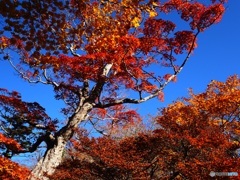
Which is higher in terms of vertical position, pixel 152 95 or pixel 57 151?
pixel 152 95

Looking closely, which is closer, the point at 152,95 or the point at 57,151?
the point at 57,151

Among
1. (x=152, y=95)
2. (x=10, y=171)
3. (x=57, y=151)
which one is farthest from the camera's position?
(x=152, y=95)

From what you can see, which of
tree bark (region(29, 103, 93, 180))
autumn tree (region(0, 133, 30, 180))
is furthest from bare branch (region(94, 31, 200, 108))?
autumn tree (region(0, 133, 30, 180))

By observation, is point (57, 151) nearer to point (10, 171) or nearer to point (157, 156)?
point (10, 171)

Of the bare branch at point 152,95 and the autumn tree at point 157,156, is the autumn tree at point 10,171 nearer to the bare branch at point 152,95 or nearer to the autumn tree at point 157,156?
the autumn tree at point 157,156

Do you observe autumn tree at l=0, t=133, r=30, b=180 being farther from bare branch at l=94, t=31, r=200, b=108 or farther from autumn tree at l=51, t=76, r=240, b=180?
bare branch at l=94, t=31, r=200, b=108

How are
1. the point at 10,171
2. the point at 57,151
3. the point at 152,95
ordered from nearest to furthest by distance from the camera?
the point at 10,171 → the point at 57,151 → the point at 152,95

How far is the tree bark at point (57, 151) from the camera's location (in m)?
12.0

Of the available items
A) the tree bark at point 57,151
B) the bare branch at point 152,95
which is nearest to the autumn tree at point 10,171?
the tree bark at point 57,151

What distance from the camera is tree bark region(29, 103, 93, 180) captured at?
12.0m

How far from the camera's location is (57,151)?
12492mm

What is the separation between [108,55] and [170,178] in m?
6.11

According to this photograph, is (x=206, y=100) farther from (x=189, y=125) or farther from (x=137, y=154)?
(x=137, y=154)

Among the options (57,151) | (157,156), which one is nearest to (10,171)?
(57,151)
